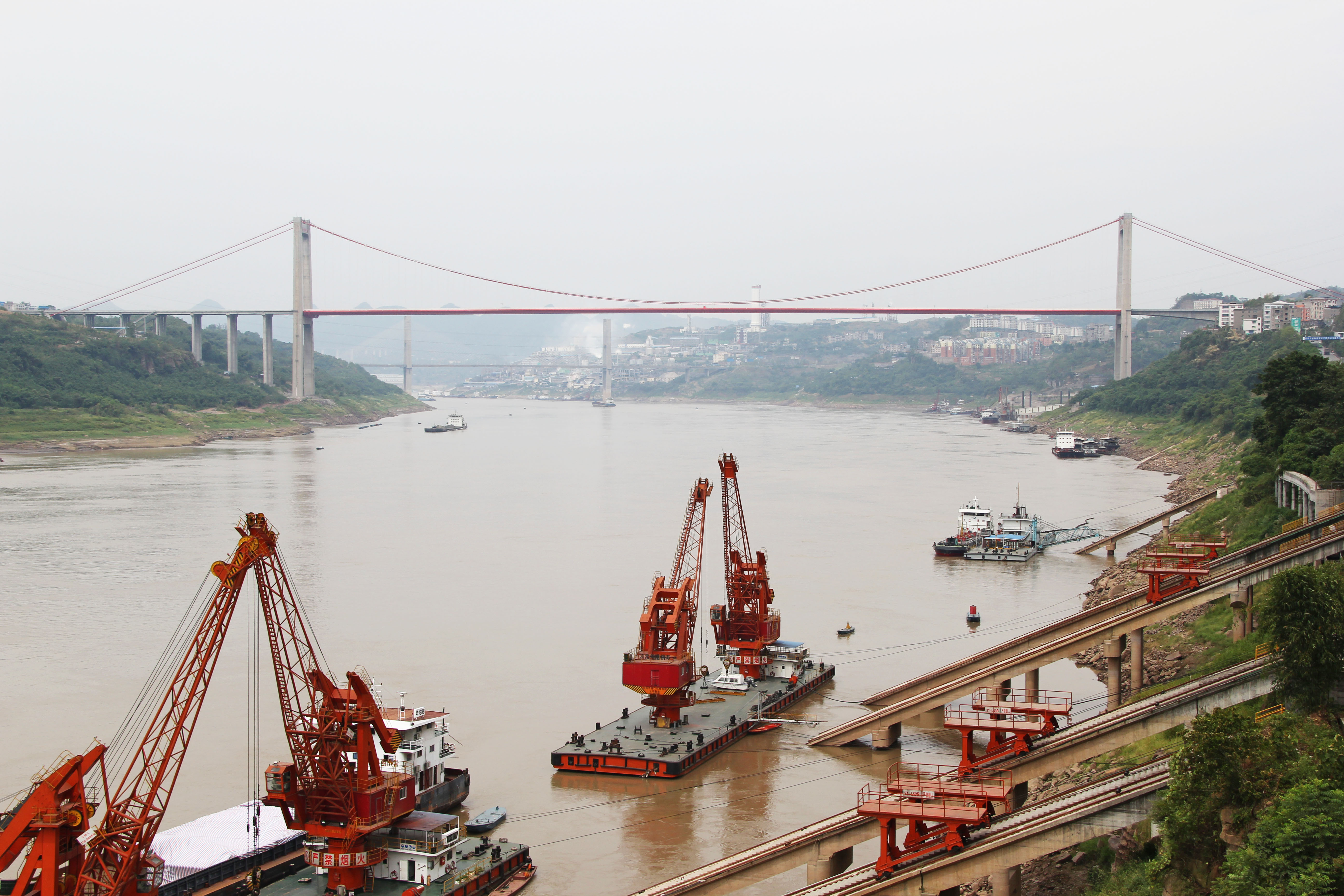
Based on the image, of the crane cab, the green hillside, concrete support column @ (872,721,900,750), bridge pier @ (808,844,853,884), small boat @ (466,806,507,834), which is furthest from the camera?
the green hillside

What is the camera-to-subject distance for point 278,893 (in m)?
10.9

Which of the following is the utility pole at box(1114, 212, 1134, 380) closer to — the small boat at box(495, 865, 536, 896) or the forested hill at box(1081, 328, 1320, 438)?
the forested hill at box(1081, 328, 1320, 438)

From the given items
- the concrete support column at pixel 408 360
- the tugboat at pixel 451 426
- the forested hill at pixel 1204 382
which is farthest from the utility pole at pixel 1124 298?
the concrete support column at pixel 408 360

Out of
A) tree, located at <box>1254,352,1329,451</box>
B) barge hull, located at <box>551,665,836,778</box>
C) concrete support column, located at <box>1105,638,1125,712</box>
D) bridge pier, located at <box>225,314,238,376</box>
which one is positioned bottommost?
barge hull, located at <box>551,665,836,778</box>

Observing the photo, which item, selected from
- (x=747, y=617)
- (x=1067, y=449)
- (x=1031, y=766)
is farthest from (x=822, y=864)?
(x=1067, y=449)

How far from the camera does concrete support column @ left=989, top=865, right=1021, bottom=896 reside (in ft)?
30.0

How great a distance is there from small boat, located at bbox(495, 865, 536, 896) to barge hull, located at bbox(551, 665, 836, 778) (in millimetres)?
2558

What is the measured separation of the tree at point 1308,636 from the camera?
971 cm

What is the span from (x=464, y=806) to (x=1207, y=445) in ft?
132

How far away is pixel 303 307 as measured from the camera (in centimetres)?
7925

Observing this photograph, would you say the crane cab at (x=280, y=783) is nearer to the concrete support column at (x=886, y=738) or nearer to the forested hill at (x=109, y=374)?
the concrete support column at (x=886, y=738)

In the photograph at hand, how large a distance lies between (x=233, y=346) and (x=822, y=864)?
7576 cm

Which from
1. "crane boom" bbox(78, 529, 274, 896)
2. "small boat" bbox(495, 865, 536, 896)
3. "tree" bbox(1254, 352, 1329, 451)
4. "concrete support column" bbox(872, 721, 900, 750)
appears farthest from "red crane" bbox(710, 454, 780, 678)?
"tree" bbox(1254, 352, 1329, 451)

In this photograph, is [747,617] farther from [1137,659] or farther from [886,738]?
[1137,659]
